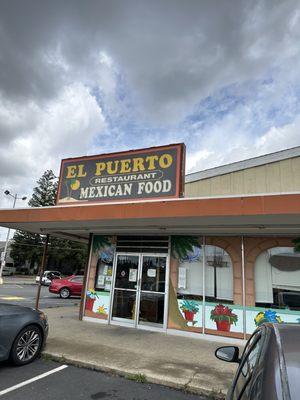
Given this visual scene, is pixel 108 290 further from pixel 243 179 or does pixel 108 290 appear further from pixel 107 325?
pixel 243 179

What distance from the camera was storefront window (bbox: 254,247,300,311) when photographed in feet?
26.6

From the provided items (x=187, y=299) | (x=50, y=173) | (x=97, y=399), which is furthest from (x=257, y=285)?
→ (x=50, y=173)

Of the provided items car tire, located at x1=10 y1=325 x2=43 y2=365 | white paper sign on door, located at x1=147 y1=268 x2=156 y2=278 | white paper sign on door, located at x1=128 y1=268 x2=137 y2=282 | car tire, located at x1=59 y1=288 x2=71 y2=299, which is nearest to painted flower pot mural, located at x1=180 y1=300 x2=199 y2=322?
white paper sign on door, located at x1=147 y1=268 x2=156 y2=278

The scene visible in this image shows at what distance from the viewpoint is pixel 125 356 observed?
649 centimetres

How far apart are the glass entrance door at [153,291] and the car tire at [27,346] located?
12.8 feet

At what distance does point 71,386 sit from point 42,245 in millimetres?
46151

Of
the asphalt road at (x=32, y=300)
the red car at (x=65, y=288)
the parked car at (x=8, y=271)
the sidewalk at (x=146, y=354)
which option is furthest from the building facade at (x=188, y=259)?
the parked car at (x=8, y=271)

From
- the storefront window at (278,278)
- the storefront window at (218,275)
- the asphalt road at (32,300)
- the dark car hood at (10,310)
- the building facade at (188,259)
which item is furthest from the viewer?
the asphalt road at (32,300)

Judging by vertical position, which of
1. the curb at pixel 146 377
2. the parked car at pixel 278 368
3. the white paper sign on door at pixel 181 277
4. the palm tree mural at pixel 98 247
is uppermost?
the palm tree mural at pixel 98 247

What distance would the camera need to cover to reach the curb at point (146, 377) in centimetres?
489

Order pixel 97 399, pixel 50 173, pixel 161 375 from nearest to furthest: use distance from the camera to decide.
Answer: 1. pixel 97 399
2. pixel 161 375
3. pixel 50 173

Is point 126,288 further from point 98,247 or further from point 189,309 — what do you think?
point 189,309

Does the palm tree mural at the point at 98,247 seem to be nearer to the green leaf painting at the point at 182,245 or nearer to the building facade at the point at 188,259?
the building facade at the point at 188,259

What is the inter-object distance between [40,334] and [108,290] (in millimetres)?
4158
